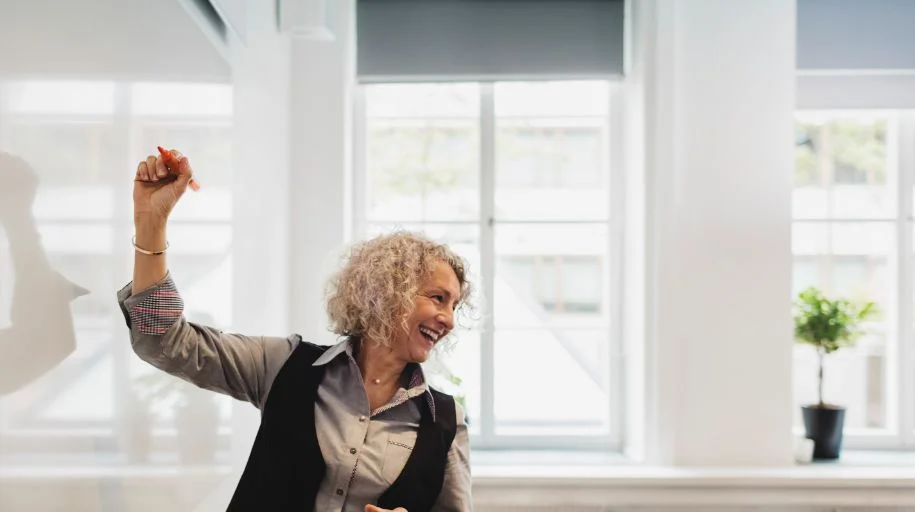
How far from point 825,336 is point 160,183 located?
2.65m

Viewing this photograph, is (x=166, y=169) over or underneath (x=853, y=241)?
over

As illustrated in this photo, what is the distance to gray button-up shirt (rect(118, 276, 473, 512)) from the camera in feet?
4.60

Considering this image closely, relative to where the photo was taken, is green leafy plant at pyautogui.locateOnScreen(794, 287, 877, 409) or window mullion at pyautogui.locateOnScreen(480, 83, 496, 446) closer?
green leafy plant at pyautogui.locateOnScreen(794, 287, 877, 409)

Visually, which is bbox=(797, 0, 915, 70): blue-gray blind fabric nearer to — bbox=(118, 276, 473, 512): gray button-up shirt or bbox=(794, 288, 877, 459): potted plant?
bbox=(794, 288, 877, 459): potted plant

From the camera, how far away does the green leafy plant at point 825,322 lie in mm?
3100

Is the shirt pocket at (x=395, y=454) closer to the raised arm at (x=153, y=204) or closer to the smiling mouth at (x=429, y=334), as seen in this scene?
the smiling mouth at (x=429, y=334)

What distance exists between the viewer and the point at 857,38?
3.24 m

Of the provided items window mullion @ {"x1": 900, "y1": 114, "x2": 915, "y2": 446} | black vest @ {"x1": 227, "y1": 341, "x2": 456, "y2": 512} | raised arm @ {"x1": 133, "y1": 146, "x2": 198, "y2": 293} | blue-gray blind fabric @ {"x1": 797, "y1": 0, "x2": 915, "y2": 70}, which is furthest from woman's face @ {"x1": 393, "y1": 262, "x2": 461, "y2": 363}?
window mullion @ {"x1": 900, "y1": 114, "x2": 915, "y2": 446}

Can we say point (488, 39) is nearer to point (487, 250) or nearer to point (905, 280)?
point (487, 250)

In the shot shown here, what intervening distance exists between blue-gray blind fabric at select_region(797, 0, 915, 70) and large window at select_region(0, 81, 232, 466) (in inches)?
97.1

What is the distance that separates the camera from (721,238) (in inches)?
118

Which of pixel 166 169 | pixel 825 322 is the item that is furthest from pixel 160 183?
pixel 825 322

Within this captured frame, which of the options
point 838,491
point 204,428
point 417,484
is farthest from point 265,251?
point 838,491

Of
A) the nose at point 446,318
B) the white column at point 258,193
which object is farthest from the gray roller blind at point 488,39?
the nose at point 446,318
